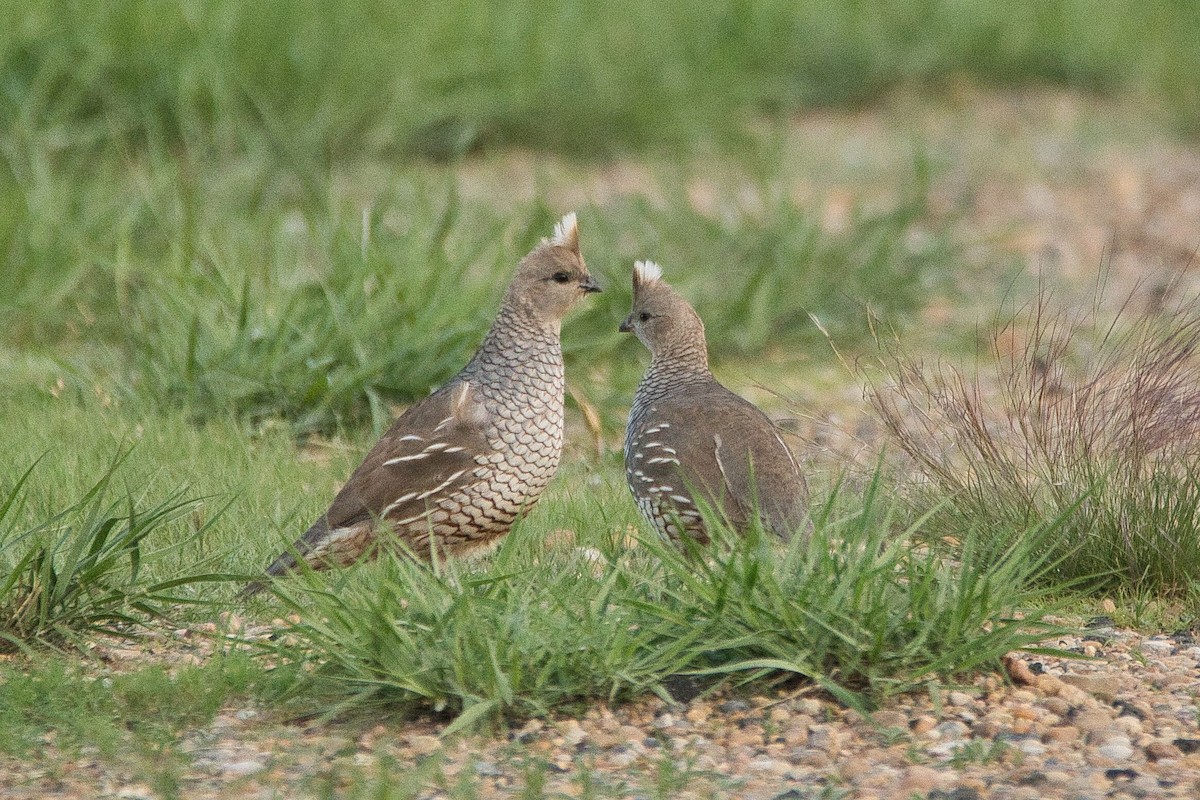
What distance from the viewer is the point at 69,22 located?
9.24 metres

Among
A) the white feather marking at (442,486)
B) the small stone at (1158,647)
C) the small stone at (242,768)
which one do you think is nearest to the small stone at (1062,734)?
the small stone at (1158,647)

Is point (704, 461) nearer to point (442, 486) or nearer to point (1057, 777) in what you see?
point (442, 486)

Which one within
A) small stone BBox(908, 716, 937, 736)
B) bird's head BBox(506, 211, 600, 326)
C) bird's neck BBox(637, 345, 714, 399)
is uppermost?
bird's head BBox(506, 211, 600, 326)

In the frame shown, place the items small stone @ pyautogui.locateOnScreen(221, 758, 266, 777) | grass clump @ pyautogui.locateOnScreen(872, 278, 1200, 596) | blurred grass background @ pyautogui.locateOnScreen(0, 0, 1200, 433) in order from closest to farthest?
small stone @ pyautogui.locateOnScreen(221, 758, 266, 777)
grass clump @ pyautogui.locateOnScreen(872, 278, 1200, 596)
blurred grass background @ pyautogui.locateOnScreen(0, 0, 1200, 433)

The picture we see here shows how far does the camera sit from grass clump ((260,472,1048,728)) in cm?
396

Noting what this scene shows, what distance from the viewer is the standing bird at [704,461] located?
201 inches

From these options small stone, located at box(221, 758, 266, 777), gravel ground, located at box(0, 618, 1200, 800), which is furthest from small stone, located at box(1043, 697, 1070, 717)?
small stone, located at box(221, 758, 266, 777)

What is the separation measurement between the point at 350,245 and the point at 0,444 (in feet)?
5.95

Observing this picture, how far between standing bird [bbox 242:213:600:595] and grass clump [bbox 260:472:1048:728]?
0.96 metres

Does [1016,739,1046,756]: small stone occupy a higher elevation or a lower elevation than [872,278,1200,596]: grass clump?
lower

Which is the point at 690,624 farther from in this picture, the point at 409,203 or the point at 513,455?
the point at 409,203

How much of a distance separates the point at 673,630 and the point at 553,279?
1910 mm

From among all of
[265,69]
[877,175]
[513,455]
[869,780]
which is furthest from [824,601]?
[877,175]

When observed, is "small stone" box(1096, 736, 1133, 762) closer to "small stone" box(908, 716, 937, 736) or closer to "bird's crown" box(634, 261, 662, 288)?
"small stone" box(908, 716, 937, 736)
